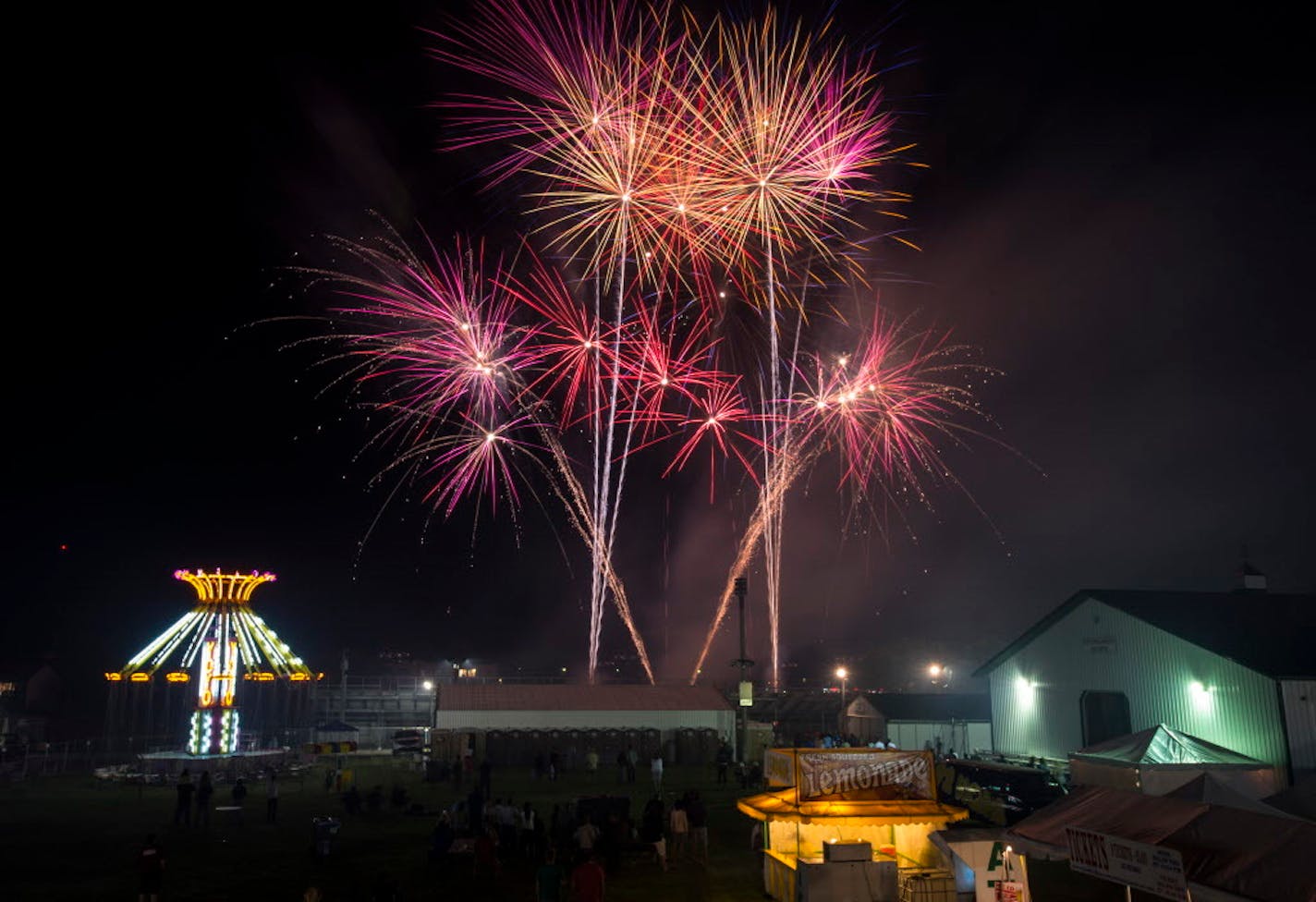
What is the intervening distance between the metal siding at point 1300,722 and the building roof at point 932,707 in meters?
17.9

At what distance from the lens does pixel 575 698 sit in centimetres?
4119

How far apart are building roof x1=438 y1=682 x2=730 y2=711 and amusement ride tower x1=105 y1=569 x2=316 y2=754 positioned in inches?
309

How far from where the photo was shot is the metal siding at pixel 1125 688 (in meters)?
25.4

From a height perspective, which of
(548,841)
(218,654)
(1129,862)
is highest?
(218,654)

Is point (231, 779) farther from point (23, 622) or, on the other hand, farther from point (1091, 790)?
point (23, 622)

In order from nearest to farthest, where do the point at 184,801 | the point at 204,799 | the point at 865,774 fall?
the point at 865,774
the point at 184,801
the point at 204,799

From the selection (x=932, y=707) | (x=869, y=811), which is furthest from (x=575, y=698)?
(x=869, y=811)

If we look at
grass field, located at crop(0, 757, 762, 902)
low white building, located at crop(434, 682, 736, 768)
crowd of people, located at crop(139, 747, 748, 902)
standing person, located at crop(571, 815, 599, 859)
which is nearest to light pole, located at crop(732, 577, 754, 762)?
low white building, located at crop(434, 682, 736, 768)

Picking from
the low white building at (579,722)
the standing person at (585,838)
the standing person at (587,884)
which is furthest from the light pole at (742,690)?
the standing person at (587,884)

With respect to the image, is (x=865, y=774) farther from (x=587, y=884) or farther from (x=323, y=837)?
(x=323, y=837)

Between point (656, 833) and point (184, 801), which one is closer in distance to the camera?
point (656, 833)

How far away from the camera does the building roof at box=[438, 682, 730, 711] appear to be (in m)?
39.6

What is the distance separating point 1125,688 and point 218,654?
35.8 meters

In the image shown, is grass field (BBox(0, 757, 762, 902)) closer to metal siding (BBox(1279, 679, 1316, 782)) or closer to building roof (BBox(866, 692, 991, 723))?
metal siding (BBox(1279, 679, 1316, 782))
